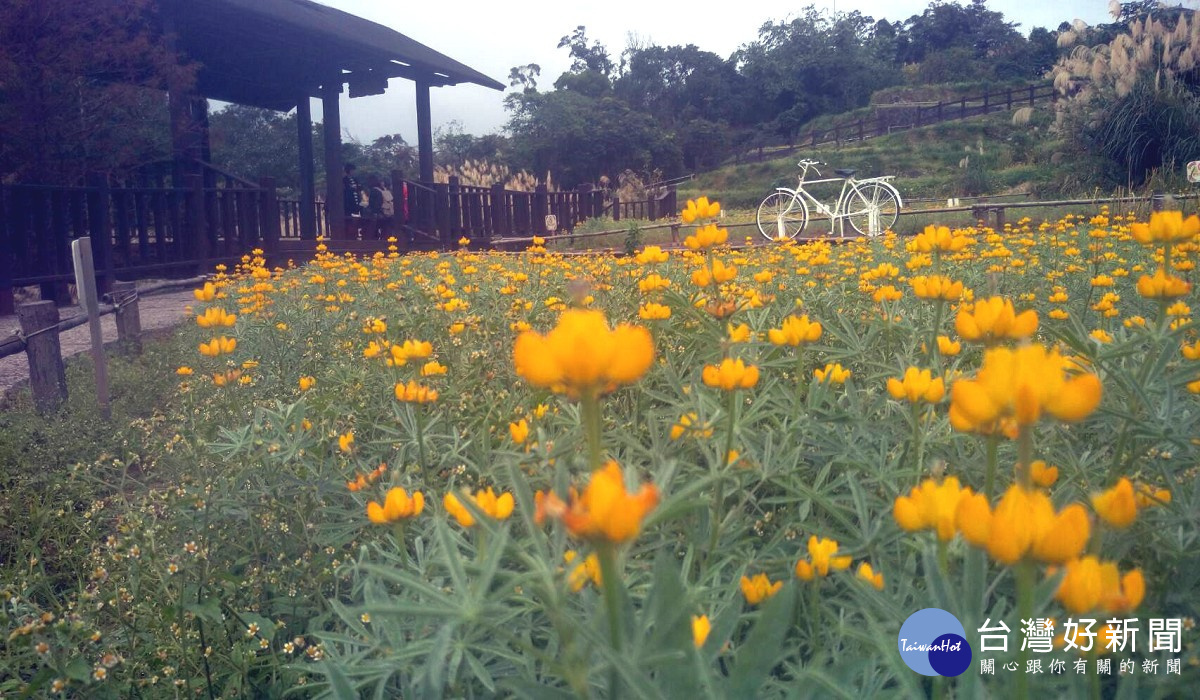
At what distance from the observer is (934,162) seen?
1014 inches

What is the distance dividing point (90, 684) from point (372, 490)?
520mm

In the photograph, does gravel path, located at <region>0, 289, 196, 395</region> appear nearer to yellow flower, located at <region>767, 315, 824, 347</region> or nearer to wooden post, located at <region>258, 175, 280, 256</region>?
wooden post, located at <region>258, 175, 280, 256</region>

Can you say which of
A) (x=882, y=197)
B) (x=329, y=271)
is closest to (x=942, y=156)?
(x=882, y=197)

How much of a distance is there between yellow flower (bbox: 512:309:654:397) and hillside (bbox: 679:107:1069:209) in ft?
69.0

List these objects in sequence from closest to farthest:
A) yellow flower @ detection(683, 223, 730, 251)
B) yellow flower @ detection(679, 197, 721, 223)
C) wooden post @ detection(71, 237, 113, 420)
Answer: yellow flower @ detection(683, 223, 730, 251) < yellow flower @ detection(679, 197, 721, 223) < wooden post @ detection(71, 237, 113, 420)

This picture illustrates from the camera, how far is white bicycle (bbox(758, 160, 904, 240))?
10141 millimetres

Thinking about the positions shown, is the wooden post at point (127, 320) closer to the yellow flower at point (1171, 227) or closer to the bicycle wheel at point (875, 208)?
the yellow flower at point (1171, 227)

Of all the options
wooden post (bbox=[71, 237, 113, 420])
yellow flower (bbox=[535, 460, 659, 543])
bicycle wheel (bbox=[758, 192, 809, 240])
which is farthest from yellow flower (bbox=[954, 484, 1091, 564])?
bicycle wheel (bbox=[758, 192, 809, 240])

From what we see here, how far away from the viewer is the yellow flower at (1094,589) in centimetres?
50

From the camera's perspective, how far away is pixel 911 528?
2.24ft

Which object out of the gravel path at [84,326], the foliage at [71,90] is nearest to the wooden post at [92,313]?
the gravel path at [84,326]

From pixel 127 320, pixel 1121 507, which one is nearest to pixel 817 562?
pixel 1121 507

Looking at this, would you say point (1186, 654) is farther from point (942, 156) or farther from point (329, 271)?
point (942, 156)

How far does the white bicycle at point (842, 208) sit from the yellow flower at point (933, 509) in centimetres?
949
